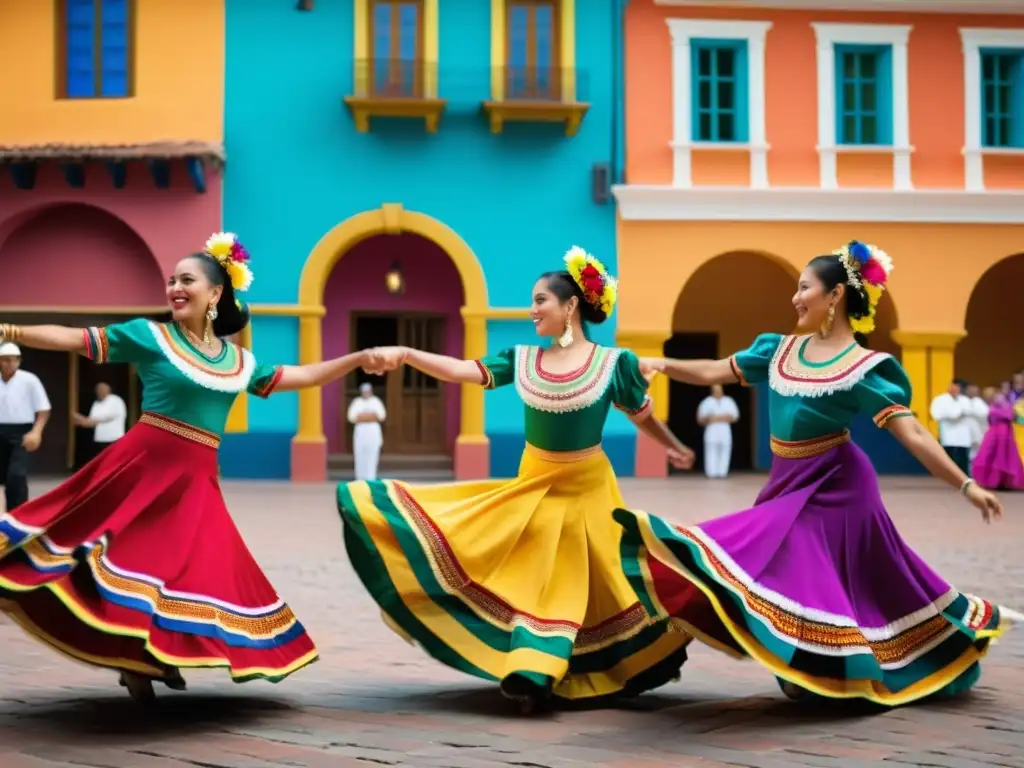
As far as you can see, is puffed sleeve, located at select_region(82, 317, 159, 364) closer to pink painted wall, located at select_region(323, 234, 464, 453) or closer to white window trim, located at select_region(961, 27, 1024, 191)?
pink painted wall, located at select_region(323, 234, 464, 453)

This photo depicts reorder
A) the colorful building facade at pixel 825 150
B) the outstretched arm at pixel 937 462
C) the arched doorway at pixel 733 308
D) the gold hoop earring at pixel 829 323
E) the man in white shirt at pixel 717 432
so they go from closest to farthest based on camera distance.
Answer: the outstretched arm at pixel 937 462
the gold hoop earring at pixel 829 323
the colorful building facade at pixel 825 150
the man in white shirt at pixel 717 432
the arched doorway at pixel 733 308

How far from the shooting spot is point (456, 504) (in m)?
5.15

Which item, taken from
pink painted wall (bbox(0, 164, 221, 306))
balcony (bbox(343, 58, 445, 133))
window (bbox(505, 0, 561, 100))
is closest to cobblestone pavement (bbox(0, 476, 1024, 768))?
pink painted wall (bbox(0, 164, 221, 306))

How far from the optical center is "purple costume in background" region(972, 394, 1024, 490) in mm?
17016

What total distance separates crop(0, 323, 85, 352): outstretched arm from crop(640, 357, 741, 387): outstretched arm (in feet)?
7.58

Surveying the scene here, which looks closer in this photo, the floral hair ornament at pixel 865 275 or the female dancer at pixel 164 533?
the female dancer at pixel 164 533

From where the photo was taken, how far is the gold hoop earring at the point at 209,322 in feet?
16.6

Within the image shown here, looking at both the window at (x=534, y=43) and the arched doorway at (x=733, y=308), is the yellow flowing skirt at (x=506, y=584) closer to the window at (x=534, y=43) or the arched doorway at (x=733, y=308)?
the window at (x=534, y=43)

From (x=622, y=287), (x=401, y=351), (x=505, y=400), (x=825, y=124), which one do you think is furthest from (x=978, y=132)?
(x=401, y=351)

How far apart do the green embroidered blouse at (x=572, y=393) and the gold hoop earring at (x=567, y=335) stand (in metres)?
0.11

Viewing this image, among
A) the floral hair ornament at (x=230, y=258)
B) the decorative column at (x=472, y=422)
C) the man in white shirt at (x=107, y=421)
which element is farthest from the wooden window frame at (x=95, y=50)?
the floral hair ornament at (x=230, y=258)

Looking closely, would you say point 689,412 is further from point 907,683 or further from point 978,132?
point 907,683

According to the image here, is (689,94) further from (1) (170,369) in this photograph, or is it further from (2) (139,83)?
(1) (170,369)

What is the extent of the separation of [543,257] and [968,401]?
20.5 feet
